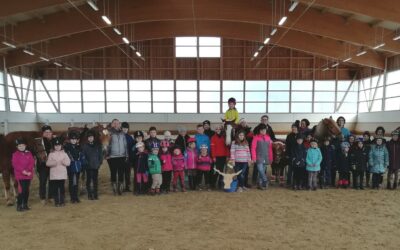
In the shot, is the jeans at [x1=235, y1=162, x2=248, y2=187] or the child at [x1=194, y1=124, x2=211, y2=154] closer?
the jeans at [x1=235, y1=162, x2=248, y2=187]

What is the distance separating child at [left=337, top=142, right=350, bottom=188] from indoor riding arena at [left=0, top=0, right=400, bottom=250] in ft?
0.09

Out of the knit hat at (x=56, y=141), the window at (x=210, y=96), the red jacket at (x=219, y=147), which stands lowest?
the red jacket at (x=219, y=147)

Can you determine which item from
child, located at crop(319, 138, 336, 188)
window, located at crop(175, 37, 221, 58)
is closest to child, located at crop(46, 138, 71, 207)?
child, located at crop(319, 138, 336, 188)

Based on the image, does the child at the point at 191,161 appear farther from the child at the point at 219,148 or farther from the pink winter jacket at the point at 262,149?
the pink winter jacket at the point at 262,149

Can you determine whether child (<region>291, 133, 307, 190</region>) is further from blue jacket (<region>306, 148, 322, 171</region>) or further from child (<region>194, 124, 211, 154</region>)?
child (<region>194, 124, 211, 154</region>)

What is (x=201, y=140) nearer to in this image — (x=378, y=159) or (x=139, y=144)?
(x=139, y=144)

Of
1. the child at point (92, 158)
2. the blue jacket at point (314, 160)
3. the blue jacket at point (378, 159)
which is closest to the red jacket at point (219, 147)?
the blue jacket at point (314, 160)

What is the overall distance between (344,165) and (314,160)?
0.95 m

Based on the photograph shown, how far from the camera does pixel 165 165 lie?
6914 mm

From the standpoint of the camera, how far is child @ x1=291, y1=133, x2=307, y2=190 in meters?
7.21

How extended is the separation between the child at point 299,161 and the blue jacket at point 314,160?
0.10 m

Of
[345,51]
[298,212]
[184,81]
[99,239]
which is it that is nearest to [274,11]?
[345,51]

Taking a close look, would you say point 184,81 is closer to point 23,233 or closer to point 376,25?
point 376,25

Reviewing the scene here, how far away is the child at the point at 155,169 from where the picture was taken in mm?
6770
